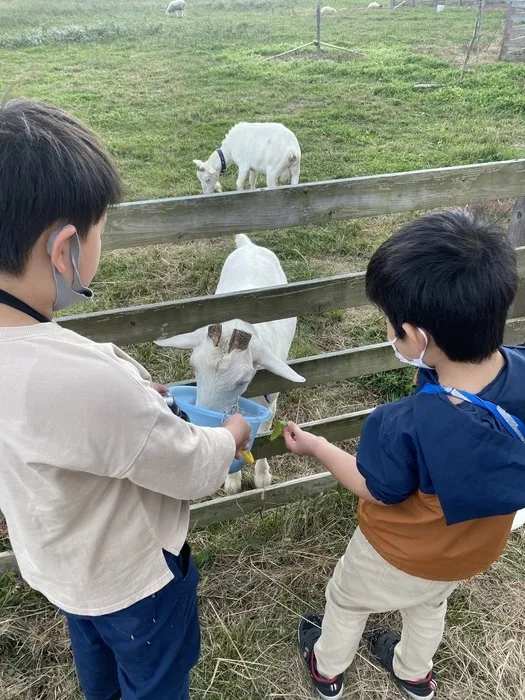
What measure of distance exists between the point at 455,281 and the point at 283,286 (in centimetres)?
112

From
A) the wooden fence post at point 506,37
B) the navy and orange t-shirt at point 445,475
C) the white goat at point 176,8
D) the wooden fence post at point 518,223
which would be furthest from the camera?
the white goat at point 176,8

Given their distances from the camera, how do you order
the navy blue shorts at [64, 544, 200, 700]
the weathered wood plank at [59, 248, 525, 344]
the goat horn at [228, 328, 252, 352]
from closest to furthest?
1. the navy blue shorts at [64, 544, 200, 700]
2. the weathered wood plank at [59, 248, 525, 344]
3. the goat horn at [228, 328, 252, 352]

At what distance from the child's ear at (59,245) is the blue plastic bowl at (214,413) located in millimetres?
911

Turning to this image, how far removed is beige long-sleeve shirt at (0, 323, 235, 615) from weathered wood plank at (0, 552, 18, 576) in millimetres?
1328

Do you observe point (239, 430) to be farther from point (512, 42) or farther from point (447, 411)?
point (512, 42)

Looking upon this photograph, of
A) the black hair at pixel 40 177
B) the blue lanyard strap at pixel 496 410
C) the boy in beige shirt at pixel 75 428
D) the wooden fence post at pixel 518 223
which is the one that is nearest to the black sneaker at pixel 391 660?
the boy in beige shirt at pixel 75 428

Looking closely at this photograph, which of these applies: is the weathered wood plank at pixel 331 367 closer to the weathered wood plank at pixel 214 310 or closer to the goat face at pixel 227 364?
the goat face at pixel 227 364

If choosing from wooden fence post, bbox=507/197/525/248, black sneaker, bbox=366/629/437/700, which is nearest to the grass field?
black sneaker, bbox=366/629/437/700

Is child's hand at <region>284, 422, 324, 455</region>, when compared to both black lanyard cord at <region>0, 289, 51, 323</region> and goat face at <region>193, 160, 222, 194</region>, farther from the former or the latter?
goat face at <region>193, 160, 222, 194</region>

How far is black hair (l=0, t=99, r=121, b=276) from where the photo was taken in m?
1.14

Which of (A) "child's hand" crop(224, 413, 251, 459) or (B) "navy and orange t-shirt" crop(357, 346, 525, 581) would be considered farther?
(A) "child's hand" crop(224, 413, 251, 459)

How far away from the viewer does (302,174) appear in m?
8.57

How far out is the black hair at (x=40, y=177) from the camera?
1.14 m

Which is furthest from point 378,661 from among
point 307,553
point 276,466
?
point 276,466
